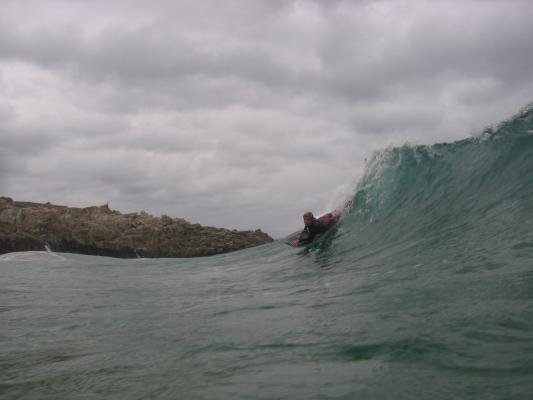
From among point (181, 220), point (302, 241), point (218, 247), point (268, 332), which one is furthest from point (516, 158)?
point (181, 220)

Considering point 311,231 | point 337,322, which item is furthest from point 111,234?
point 337,322

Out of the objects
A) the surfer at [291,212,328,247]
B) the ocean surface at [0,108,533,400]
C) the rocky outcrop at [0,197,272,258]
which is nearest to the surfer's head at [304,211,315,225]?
the surfer at [291,212,328,247]

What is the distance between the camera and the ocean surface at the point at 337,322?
432 cm

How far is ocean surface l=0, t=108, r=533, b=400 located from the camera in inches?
170

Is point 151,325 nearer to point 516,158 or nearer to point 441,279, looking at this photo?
point 441,279

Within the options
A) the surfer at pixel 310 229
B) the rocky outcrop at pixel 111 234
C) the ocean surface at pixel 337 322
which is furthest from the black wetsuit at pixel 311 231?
the rocky outcrop at pixel 111 234

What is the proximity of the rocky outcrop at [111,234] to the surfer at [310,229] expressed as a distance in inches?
1174

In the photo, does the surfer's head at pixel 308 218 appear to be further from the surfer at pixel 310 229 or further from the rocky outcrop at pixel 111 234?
the rocky outcrop at pixel 111 234

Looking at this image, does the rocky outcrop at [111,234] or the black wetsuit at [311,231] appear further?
the rocky outcrop at [111,234]

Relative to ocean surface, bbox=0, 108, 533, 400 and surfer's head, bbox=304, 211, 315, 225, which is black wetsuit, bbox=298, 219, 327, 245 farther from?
ocean surface, bbox=0, 108, 533, 400

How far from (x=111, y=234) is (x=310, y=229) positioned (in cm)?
3625

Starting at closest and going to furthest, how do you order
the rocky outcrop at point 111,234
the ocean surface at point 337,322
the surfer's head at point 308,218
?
the ocean surface at point 337,322 → the surfer's head at point 308,218 → the rocky outcrop at point 111,234

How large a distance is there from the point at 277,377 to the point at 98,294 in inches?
382

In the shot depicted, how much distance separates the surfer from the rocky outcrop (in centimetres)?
2981
